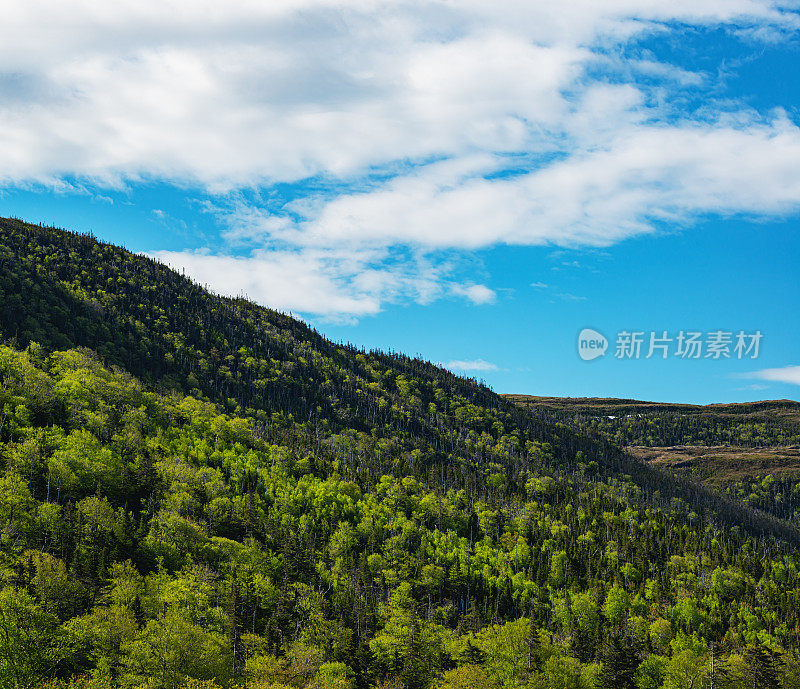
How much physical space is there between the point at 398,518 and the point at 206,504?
64.3 m

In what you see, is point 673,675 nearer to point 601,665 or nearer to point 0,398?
point 601,665

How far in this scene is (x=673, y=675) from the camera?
10231cm

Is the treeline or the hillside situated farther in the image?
the treeline

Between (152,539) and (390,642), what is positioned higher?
(152,539)

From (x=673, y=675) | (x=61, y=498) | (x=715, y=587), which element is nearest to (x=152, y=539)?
(x=61, y=498)

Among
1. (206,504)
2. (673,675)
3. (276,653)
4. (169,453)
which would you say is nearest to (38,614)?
(276,653)

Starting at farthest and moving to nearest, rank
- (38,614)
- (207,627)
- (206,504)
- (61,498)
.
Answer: (206,504)
(61,498)
(207,627)
(38,614)

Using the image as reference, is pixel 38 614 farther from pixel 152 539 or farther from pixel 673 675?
pixel 673 675

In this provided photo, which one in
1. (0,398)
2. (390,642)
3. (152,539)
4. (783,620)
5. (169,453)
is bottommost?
(783,620)

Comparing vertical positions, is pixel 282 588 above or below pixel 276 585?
above

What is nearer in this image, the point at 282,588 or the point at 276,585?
the point at 282,588

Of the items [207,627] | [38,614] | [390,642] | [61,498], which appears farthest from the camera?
[61,498]

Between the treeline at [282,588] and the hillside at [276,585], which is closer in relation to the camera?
the hillside at [276,585]

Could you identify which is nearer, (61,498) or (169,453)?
(61,498)
